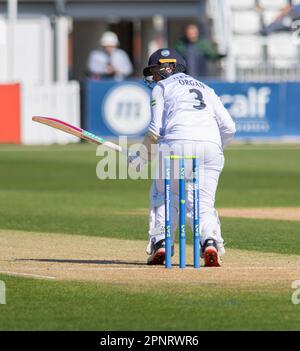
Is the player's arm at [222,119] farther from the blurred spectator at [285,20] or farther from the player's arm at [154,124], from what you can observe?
the blurred spectator at [285,20]

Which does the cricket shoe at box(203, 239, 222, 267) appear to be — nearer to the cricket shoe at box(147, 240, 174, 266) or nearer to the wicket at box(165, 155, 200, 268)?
the wicket at box(165, 155, 200, 268)

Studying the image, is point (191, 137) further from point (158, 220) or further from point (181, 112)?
point (158, 220)

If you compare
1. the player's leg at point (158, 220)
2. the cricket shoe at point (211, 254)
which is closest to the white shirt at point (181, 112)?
the player's leg at point (158, 220)

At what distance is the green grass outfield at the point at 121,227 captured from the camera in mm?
8305

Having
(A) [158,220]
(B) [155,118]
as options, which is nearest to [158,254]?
(A) [158,220]

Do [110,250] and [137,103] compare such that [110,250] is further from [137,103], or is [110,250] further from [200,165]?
[137,103]

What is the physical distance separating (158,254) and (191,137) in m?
1.06

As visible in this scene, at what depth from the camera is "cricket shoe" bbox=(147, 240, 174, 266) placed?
1085 cm

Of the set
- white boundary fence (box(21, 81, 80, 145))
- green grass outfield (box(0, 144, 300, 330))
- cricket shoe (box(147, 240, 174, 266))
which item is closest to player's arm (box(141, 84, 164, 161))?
cricket shoe (box(147, 240, 174, 266))

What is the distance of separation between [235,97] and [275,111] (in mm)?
983

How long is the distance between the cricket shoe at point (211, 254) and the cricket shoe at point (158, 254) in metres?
0.40

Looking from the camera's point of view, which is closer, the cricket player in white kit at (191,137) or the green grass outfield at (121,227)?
the green grass outfield at (121,227)

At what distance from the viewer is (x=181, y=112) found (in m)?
10.6
